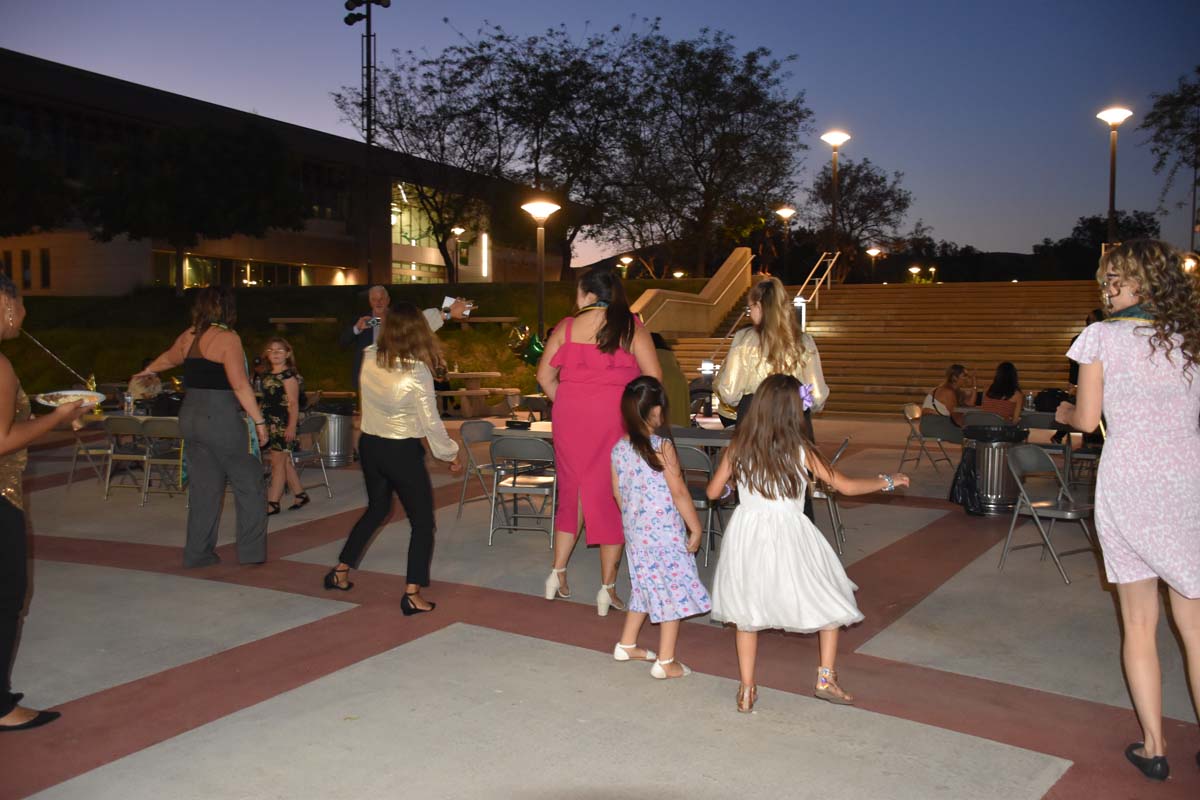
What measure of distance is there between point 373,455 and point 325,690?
4.95ft

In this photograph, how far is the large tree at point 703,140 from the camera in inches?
1085

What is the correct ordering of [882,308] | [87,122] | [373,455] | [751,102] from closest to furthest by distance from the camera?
[373,455], [882,308], [751,102], [87,122]

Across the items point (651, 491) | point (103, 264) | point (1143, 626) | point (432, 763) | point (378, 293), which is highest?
point (103, 264)

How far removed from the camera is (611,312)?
5.24 metres

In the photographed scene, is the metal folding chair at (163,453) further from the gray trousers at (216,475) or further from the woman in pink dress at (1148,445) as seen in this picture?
the woman in pink dress at (1148,445)

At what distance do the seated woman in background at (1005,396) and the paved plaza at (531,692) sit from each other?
10.7 ft

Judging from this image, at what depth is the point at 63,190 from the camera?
94.3 feet

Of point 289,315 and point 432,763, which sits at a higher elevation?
point 289,315

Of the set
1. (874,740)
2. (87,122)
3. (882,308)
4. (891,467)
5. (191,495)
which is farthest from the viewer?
(87,122)

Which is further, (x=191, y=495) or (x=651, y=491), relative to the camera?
(x=191, y=495)

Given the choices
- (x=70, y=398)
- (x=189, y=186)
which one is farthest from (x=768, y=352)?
(x=189, y=186)

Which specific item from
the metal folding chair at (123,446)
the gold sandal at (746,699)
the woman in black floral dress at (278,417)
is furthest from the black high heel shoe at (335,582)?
the metal folding chair at (123,446)

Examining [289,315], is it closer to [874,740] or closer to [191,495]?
[191,495]

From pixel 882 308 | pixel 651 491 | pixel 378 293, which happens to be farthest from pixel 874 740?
pixel 882 308
